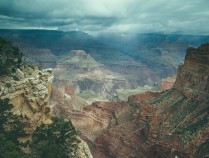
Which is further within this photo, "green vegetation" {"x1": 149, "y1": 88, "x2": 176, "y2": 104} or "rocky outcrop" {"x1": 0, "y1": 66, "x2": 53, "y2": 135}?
"green vegetation" {"x1": 149, "y1": 88, "x2": 176, "y2": 104}

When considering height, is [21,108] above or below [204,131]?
above

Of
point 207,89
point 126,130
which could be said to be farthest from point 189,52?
point 126,130

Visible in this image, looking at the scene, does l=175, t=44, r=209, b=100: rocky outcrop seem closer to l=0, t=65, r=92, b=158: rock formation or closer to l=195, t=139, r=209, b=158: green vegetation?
l=195, t=139, r=209, b=158: green vegetation

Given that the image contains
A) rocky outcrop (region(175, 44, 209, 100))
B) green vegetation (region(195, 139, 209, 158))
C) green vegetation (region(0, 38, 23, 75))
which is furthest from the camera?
rocky outcrop (region(175, 44, 209, 100))

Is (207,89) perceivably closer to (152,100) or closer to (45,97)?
(152,100)

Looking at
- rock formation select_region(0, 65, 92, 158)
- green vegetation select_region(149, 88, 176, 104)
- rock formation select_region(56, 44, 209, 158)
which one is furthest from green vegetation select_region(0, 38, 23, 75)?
green vegetation select_region(149, 88, 176, 104)

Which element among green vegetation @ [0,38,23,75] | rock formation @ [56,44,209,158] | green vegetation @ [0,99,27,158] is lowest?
rock formation @ [56,44,209,158]
